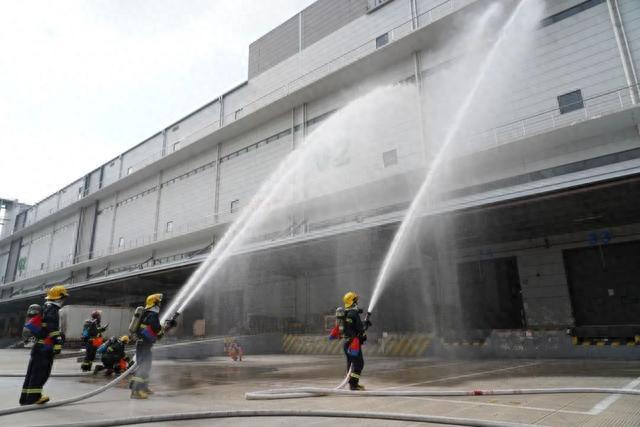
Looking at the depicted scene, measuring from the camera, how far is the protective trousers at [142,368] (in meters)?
6.90

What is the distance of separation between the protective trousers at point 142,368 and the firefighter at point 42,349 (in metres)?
1.27

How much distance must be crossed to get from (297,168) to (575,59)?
17.9m

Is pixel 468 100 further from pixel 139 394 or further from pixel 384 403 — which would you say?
pixel 139 394

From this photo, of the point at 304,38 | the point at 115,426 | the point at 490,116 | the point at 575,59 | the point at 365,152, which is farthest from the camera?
the point at 304,38

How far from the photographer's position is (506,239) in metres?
19.9

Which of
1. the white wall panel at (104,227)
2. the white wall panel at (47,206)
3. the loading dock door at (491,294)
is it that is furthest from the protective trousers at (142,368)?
the white wall panel at (47,206)

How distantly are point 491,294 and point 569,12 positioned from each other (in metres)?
14.8

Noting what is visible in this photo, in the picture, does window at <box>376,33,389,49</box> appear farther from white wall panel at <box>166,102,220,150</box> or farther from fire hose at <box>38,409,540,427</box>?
fire hose at <box>38,409,540,427</box>

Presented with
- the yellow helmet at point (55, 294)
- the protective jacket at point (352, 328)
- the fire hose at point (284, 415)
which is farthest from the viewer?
the protective jacket at point (352, 328)

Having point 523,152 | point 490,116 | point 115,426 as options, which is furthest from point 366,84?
point 115,426

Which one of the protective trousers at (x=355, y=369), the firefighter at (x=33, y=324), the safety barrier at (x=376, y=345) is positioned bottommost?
the safety barrier at (x=376, y=345)

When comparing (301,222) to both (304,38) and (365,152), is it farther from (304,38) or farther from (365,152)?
(304,38)

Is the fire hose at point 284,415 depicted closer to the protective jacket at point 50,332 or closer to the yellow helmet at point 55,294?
the protective jacket at point 50,332

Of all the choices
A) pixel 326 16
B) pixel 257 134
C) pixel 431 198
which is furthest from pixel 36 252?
pixel 431 198
